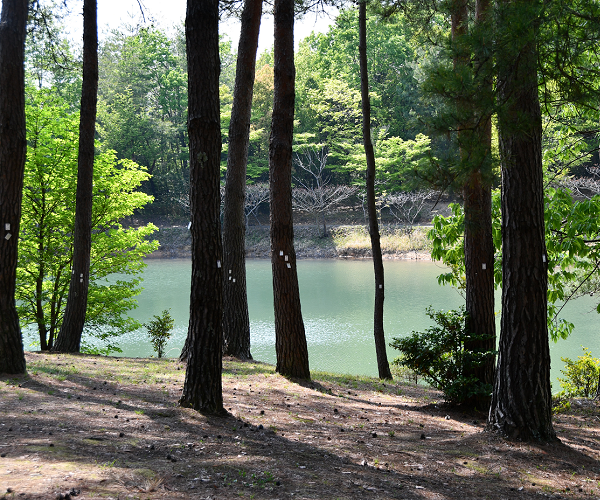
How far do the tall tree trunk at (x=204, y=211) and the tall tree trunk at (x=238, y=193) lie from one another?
11.1 feet

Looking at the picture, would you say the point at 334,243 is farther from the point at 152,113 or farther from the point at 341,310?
the point at 152,113

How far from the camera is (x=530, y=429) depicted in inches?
160

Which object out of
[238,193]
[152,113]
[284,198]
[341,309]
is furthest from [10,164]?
[152,113]

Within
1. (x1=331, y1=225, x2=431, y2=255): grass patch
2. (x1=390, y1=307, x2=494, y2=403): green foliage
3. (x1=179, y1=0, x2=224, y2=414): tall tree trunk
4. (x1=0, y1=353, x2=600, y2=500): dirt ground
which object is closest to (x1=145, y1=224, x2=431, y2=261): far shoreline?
(x1=331, y1=225, x2=431, y2=255): grass patch

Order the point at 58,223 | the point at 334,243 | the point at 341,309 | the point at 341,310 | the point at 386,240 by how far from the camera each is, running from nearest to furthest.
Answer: the point at 58,223
the point at 341,310
the point at 341,309
the point at 386,240
the point at 334,243

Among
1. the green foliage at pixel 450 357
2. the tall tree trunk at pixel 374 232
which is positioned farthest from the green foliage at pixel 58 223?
the green foliage at pixel 450 357

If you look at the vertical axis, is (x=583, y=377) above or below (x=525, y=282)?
below

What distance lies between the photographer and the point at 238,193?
7.90 m

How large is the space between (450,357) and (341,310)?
38.1ft

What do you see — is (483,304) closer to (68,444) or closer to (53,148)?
(68,444)

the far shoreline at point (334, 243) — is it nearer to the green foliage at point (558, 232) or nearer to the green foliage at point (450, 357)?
the green foliage at point (558, 232)

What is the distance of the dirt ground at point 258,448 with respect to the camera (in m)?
2.61

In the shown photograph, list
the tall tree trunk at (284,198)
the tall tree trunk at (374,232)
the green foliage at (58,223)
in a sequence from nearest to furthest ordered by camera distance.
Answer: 1. the tall tree trunk at (284,198)
2. the tall tree trunk at (374,232)
3. the green foliage at (58,223)

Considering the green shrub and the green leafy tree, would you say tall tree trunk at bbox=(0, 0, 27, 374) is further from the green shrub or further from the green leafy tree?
the green leafy tree
